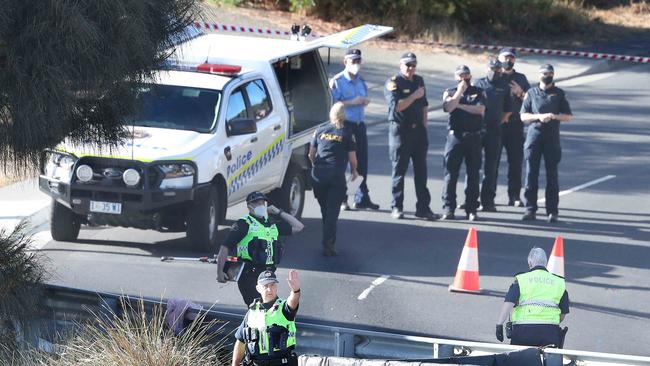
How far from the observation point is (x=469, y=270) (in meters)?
12.1

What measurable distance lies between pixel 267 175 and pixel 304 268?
1835 millimetres

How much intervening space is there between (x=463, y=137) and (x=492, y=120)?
0.74m

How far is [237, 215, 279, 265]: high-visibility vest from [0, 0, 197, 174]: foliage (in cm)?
188

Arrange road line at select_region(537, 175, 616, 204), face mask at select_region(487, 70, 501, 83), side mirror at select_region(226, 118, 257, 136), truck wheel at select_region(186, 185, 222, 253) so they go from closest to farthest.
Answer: truck wheel at select_region(186, 185, 222, 253) → side mirror at select_region(226, 118, 257, 136) → face mask at select_region(487, 70, 501, 83) → road line at select_region(537, 175, 616, 204)

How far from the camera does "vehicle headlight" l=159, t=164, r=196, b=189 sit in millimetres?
12789

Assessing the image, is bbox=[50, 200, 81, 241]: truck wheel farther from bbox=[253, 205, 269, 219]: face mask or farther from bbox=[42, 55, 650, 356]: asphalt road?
bbox=[253, 205, 269, 219]: face mask

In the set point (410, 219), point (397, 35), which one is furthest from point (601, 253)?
point (397, 35)

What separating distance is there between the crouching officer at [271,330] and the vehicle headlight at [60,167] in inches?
203

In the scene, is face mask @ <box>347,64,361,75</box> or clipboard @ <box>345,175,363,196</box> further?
clipboard @ <box>345,175,363,196</box>

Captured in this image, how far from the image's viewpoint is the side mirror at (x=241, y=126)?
43.7ft

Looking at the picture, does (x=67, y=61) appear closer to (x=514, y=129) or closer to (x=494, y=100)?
(x=494, y=100)

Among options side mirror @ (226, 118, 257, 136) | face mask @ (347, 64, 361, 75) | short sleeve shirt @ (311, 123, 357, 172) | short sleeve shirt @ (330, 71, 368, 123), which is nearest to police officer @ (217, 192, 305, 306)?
short sleeve shirt @ (311, 123, 357, 172)

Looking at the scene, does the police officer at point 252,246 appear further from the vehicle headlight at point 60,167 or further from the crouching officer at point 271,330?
the vehicle headlight at point 60,167

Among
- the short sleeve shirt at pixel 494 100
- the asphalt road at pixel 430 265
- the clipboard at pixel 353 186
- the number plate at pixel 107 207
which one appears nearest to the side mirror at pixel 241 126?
the asphalt road at pixel 430 265
